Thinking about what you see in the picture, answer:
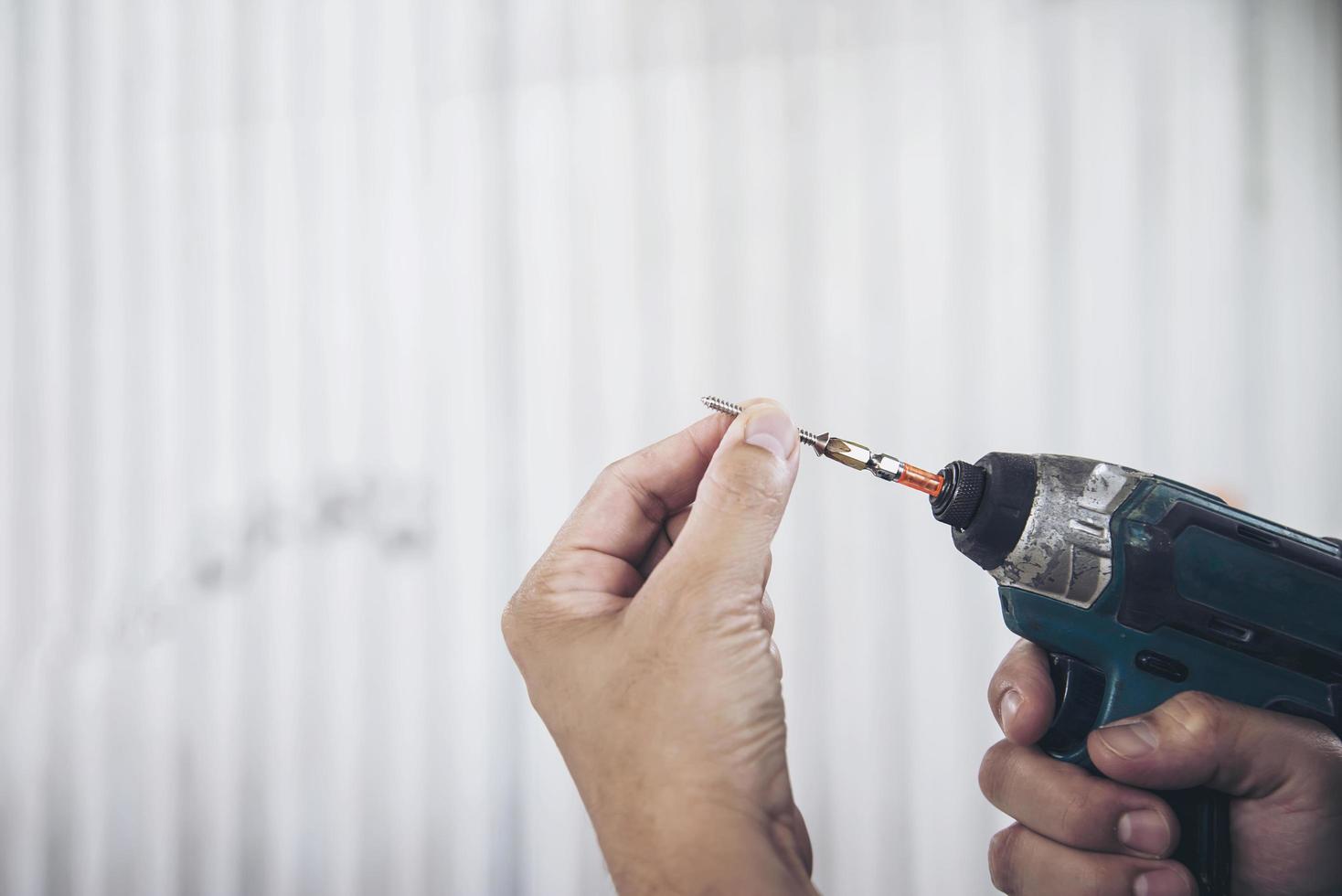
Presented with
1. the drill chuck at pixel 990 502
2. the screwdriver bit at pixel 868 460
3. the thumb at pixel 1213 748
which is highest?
the screwdriver bit at pixel 868 460

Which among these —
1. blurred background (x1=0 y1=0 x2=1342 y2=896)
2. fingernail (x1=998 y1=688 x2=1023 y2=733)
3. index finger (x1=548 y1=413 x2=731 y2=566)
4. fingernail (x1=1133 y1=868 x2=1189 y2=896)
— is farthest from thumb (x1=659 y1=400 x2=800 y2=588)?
blurred background (x1=0 y1=0 x2=1342 y2=896)

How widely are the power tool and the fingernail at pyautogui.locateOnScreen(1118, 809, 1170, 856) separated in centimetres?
9

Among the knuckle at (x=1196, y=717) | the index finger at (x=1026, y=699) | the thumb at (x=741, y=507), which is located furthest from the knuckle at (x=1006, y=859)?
the thumb at (x=741, y=507)

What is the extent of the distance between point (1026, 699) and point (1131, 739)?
0.09 metres

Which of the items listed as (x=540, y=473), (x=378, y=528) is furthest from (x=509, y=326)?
(x=378, y=528)

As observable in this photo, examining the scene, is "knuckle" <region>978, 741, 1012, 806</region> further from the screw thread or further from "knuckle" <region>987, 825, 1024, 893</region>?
the screw thread

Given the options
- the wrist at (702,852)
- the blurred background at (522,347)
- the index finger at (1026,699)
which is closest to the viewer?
the wrist at (702,852)

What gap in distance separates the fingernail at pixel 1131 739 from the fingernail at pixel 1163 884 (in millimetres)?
116

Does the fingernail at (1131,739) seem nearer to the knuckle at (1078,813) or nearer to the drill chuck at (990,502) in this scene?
the knuckle at (1078,813)

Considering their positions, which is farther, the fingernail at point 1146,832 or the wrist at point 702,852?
the fingernail at point 1146,832

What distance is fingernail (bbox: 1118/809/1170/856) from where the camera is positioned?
61 centimetres

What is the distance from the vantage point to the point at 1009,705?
0.67m

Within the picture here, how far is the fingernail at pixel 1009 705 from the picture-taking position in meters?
0.67

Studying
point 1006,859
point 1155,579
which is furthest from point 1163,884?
point 1155,579
